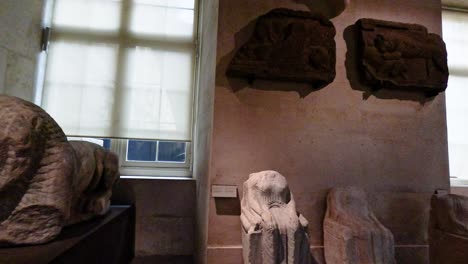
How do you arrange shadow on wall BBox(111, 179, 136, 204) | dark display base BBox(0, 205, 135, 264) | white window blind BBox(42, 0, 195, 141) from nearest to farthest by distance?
dark display base BBox(0, 205, 135, 264) → shadow on wall BBox(111, 179, 136, 204) → white window blind BBox(42, 0, 195, 141)

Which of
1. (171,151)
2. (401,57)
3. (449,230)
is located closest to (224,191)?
(171,151)

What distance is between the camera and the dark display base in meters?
1.05

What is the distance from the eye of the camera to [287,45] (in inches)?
85.4

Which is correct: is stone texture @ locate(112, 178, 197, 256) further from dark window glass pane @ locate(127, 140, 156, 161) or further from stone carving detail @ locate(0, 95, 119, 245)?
stone carving detail @ locate(0, 95, 119, 245)

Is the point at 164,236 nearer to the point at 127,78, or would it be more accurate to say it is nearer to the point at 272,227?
the point at 272,227

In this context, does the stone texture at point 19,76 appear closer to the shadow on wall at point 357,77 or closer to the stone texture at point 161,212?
the stone texture at point 161,212

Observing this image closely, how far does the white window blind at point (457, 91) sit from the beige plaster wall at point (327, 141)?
149 cm

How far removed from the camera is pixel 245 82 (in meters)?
2.16

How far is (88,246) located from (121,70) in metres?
2.15

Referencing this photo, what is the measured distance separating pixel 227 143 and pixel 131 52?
5.82ft

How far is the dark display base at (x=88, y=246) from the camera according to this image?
105cm

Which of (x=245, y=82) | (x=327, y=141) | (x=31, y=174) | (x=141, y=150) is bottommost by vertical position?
(x=31, y=174)

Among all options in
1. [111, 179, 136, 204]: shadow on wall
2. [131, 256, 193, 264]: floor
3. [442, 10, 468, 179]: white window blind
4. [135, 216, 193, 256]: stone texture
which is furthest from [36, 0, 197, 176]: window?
[442, 10, 468, 179]: white window blind

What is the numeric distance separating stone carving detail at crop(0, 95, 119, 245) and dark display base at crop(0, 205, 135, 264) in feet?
0.26
